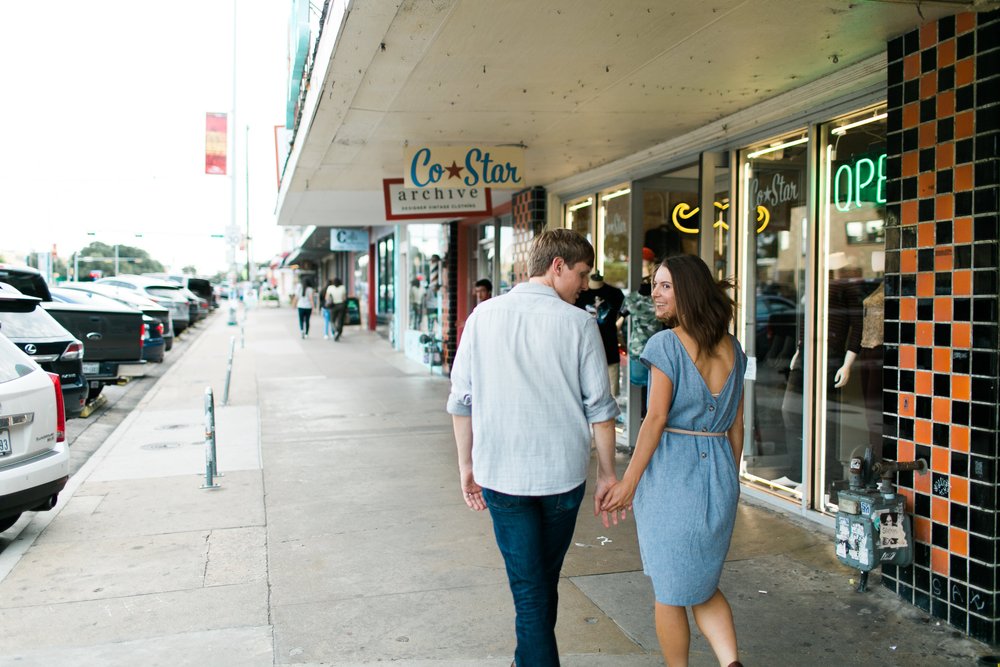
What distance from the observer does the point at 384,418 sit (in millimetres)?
11008

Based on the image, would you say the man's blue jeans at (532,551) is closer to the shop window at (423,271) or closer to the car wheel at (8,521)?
the car wheel at (8,521)

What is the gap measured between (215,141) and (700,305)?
32232mm

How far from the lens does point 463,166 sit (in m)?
8.42

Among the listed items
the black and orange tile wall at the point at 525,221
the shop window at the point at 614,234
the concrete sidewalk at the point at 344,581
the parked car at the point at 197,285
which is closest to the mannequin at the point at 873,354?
the concrete sidewalk at the point at 344,581

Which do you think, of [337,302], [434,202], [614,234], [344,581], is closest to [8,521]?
[344,581]

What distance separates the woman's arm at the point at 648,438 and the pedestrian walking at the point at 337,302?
20769 millimetres

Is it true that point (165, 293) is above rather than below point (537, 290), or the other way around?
above

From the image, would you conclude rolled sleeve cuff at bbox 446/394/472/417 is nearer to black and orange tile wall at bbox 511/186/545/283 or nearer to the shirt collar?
the shirt collar

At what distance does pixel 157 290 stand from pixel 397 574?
76.1 feet

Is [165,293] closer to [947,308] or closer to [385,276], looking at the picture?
[385,276]

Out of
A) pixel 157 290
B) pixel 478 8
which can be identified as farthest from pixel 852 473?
pixel 157 290

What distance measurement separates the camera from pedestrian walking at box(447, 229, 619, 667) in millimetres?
3074

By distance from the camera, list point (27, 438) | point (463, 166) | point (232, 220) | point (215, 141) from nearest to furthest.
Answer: point (27, 438) → point (463, 166) → point (215, 141) → point (232, 220)

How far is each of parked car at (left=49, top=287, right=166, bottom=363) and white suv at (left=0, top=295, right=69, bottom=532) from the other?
8.66 metres
